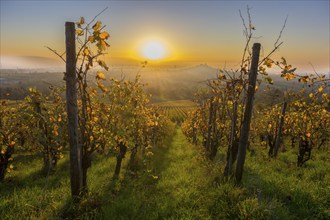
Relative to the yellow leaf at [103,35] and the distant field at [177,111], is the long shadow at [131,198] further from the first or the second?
the distant field at [177,111]

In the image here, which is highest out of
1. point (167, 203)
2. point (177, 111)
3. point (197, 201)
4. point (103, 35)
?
point (103, 35)

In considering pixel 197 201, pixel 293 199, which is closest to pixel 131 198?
pixel 197 201

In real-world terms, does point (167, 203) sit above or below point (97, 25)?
below

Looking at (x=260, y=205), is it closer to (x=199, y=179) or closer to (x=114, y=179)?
(x=199, y=179)

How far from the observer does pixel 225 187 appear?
7281 mm

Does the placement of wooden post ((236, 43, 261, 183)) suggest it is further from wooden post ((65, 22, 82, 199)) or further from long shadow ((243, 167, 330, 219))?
wooden post ((65, 22, 82, 199))

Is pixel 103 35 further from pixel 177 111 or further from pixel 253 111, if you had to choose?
pixel 177 111

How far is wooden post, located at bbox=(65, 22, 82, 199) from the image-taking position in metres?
5.89

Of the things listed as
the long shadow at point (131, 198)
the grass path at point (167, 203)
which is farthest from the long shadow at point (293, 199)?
the long shadow at point (131, 198)

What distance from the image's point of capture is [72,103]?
6266 mm

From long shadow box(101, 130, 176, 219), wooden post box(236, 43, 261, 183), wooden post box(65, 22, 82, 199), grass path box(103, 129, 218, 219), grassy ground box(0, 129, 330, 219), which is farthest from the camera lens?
wooden post box(236, 43, 261, 183)

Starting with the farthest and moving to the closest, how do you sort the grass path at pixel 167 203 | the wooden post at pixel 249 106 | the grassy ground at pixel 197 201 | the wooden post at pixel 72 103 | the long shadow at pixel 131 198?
the wooden post at pixel 249 106
the long shadow at pixel 131 198
the grass path at pixel 167 203
the grassy ground at pixel 197 201
the wooden post at pixel 72 103

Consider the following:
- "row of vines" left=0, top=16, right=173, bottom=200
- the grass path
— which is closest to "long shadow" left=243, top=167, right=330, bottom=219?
the grass path

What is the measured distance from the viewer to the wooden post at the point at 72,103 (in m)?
5.89
